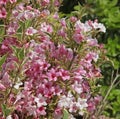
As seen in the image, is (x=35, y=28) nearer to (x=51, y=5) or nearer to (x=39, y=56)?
(x=39, y=56)

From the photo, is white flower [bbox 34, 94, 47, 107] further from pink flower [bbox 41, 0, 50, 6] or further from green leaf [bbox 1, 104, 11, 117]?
pink flower [bbox 41, 0, 50, 6]

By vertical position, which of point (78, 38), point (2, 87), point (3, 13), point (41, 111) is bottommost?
A: point (41, 111)

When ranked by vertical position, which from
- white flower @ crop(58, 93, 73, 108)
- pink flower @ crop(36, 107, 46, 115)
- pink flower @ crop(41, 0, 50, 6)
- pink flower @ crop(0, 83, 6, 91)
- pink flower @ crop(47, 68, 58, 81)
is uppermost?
pink flower @ crop(41, 0, 50, 6)

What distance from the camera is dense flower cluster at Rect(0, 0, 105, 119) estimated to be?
2.64 metres

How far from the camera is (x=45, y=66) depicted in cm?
273

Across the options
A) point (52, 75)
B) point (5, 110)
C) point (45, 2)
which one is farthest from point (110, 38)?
point (5, 110)

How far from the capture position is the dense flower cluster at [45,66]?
8.66ft

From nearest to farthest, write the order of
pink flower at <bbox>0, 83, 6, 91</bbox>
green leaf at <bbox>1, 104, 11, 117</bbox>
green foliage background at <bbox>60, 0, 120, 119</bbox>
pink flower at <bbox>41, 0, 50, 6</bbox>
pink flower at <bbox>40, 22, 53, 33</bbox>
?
1. green leaf at <bbox>1, 104, 11, 117</bbox>
2. pink flower at <bbox>0, 83, 6, 91</bbox>
3. pink flower at <bbox>40, 22, 53, 33</bbox>
4. pink flower at <bbox>41, 0, 50, 6</bbox>
5. green foliage background at <bbox>60, 0, 120, 119</bbox>

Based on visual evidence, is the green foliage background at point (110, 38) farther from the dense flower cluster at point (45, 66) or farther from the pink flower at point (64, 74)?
the pink flower at point (64, 74)

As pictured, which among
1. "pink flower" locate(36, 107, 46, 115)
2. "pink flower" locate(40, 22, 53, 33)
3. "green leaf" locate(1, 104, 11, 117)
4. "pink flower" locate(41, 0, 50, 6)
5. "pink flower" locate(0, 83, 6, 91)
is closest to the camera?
"green leaf" locate(1, 104, 11, 117)

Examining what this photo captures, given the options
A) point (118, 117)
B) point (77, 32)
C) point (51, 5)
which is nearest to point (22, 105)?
point (77, 32)

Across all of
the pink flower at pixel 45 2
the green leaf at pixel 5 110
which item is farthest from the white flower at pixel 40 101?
the pink flower at pixel 45 2

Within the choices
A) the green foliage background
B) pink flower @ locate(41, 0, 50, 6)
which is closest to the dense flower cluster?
pink flower @ locate(41, 0, 50, 6)

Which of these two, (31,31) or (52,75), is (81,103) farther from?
(31,31)
